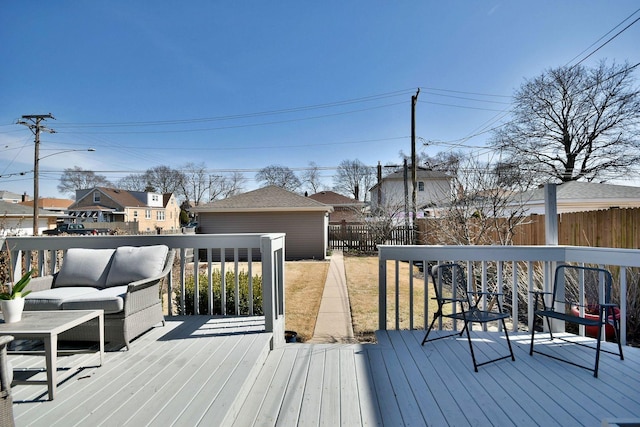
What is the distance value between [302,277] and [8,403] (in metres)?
7.65

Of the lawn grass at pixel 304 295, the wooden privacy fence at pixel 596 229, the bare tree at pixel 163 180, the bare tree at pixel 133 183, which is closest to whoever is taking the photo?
the wooden privacy fence at pixel 596 229

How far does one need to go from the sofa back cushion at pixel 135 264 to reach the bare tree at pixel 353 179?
1283 inches

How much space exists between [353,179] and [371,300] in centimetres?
3162

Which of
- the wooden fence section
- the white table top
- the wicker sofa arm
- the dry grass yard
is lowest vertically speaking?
the dry grass yard

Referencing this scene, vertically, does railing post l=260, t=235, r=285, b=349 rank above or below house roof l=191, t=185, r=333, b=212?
below

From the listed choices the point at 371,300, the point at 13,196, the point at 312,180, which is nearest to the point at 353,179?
the point at 312,180

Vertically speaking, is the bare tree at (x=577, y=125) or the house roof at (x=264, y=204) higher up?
the bare tree at (x=577, y=125)

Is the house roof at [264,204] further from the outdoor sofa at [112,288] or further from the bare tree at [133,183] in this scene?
the bare tree at [133,183]

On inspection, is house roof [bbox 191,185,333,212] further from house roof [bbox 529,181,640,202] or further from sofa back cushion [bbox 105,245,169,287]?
sofa back cushion [bbox 105,245,169,287]

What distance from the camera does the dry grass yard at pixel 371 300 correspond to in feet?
15.8

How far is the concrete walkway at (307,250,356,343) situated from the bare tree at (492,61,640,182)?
40.7ft

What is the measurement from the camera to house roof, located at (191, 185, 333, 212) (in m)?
12.3

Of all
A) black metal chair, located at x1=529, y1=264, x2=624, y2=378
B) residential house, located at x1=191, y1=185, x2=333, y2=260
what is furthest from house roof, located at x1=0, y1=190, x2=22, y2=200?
black metal chair, located at x1=529, y1=264, x2=624, y2=378

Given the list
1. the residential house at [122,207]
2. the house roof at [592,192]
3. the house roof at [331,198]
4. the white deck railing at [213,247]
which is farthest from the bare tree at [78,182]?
the house roof at [592,192]
